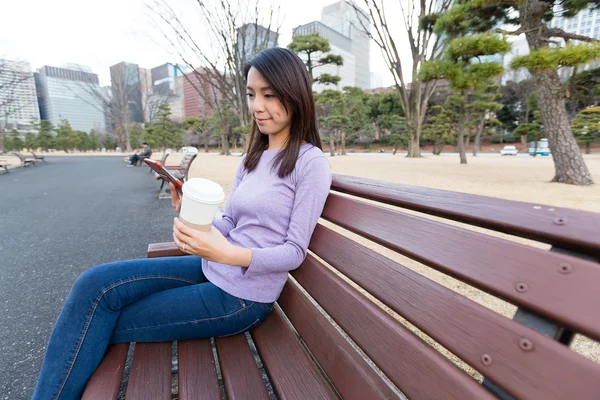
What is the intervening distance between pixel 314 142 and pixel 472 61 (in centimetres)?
769

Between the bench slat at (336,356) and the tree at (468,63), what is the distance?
7201 mm

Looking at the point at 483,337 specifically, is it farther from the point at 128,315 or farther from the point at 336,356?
the point at 128,315

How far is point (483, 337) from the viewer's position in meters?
0.59

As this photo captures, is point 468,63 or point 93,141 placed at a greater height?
point 468,63

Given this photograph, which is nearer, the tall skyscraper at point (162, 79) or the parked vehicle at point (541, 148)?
the parked vehicle at point (541, 148)

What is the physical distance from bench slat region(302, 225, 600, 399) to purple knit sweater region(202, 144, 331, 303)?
294 mm

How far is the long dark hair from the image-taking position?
4.12 feet

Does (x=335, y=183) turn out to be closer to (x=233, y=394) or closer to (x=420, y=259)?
(x=420, y=259)

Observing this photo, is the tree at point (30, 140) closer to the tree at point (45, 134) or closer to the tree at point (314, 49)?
the tree at point (45, 134)

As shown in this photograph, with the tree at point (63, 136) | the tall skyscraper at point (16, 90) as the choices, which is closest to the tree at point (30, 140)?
the tall skyscraper at point (16, 90)

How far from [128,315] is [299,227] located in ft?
2.40

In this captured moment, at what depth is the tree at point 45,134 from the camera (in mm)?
37522

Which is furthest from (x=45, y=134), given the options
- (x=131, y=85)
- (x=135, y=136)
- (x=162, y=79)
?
(x=162, y=79)

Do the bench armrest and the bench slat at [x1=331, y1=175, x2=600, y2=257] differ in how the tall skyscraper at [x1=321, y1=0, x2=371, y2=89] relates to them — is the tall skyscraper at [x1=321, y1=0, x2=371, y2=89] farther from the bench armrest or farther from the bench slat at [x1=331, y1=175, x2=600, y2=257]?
the bench slat at [x1=331, y1=175, x2=600, y2=257]
